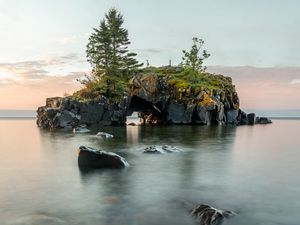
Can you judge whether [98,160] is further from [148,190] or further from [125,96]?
[125,96]

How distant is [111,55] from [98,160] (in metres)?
67.0

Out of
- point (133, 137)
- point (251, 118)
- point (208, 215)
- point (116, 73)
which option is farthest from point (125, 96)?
point (208, 215)

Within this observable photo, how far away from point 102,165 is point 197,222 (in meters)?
12.3

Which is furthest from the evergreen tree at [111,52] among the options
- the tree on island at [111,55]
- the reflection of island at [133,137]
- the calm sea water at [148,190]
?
the calm sea water at [148,190]

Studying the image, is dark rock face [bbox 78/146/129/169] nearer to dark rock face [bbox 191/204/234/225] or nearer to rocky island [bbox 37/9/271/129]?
dark rock face [bbox 191/204/234/225]

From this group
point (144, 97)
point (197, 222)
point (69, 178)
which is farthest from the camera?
point (144, 97)

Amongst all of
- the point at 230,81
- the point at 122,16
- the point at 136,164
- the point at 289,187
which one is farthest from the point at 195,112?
the point at 289,187

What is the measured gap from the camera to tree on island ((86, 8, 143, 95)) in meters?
84.5

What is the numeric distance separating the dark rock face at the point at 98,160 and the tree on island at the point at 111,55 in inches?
2358

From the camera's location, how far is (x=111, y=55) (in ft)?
287

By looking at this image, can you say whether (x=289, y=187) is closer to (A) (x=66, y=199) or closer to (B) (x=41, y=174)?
(A) (x=66, y=199)

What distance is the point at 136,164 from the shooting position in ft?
85.0

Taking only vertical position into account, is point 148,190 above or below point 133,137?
below

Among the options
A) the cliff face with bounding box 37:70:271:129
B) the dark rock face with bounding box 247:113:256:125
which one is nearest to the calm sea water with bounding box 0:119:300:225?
the cliff face with bounding box 37:70:271:129
